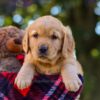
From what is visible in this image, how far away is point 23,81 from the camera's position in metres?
4.44

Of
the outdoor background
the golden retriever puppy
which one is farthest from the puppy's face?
the outdoor background

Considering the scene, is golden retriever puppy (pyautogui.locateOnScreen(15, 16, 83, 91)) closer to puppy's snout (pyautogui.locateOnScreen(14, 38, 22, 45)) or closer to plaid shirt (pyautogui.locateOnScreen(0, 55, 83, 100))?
plaid shirt (pyautogui.locateOnScreen(0, 55, 83, 100))

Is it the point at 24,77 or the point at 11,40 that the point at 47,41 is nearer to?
the point at 24,77

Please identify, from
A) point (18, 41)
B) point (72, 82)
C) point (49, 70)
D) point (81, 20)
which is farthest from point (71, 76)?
point (81, 20)

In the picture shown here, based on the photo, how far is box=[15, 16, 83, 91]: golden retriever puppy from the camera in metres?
4.47

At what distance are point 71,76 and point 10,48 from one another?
→ 58 centimetres

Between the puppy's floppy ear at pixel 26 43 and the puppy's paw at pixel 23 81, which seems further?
the puppy's floppy ear at pixel 26 43

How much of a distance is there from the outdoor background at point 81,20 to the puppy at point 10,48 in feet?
18.9

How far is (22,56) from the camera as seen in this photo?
15.7 ft

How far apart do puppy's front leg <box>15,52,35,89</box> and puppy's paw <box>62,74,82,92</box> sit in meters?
0.23

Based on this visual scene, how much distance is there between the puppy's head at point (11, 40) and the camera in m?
4.78

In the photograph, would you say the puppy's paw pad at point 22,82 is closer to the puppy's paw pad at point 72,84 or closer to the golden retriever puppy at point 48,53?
the golden retriever puppy at point 48,53

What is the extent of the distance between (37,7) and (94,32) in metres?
1.07

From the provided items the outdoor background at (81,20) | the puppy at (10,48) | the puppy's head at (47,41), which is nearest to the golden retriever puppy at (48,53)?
the puppy's head at (47,41)
